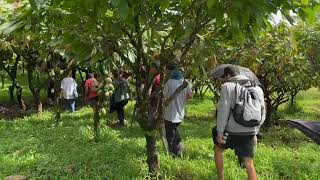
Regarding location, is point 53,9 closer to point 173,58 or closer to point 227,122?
point 173,58

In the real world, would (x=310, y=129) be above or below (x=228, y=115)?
below

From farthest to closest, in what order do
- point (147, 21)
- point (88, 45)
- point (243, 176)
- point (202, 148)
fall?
point (202, 148), point (243, 176), point (88, 45), point (147, 21)

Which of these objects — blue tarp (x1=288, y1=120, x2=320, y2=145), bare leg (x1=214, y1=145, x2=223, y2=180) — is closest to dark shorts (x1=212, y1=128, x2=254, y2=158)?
bare leg (x1=214, y1=145, x2=223, y2=180)

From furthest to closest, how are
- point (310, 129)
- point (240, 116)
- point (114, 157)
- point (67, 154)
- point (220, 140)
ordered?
point (67, 154), point (114, 157), point (220, 140), point (240, 116), point (310, 129)

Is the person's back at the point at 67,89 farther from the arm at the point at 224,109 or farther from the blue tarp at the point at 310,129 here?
the blue tarp at the point at 310,129

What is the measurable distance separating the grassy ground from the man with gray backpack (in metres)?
0.75

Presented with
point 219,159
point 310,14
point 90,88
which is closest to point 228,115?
point 219,159

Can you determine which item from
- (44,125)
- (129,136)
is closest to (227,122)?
(129,136)

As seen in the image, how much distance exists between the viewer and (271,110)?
13.0 metres

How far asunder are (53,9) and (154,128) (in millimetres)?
2108

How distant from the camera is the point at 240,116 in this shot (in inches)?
218

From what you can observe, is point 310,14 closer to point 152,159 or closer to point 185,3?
point 185,3

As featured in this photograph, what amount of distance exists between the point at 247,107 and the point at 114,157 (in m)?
2.48

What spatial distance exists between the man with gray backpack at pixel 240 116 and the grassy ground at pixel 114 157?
29.7 inches
